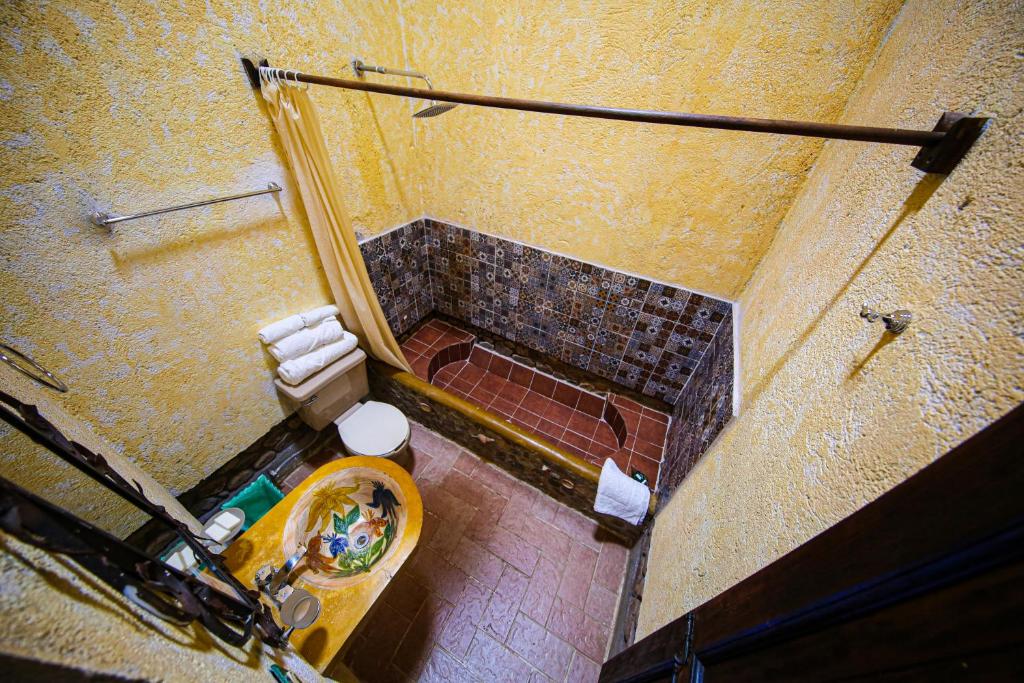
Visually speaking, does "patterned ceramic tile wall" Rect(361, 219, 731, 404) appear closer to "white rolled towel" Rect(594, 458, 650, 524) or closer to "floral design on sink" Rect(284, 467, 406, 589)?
"white rolled towel" Rect(594, 458, 650, 524)

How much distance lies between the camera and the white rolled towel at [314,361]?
1.68 meters

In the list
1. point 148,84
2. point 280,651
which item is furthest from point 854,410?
point 148,84

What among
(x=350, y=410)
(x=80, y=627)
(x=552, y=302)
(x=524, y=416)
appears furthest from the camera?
(x=524, y=416)

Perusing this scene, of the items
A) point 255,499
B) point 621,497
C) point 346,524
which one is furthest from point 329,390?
point 621,497

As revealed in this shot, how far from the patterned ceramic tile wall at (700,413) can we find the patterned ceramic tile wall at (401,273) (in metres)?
2.02

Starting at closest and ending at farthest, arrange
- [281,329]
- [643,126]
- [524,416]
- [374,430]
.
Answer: [643,126]
[281,329]
[374,430]
[524,416]

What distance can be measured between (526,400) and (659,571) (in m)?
1.34

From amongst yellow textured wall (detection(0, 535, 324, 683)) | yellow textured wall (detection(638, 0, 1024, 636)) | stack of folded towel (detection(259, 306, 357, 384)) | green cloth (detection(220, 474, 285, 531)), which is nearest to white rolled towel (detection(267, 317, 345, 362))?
stack of folded towel (detection(259, 306, 357, 384))

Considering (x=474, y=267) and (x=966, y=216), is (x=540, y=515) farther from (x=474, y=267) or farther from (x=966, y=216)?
(x=966, y=216)

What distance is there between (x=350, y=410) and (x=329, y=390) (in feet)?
0.79

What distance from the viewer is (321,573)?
1.18 meters

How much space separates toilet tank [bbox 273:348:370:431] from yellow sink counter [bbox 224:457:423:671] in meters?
0.55

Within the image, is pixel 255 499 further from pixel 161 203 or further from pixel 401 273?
pixel 401 273

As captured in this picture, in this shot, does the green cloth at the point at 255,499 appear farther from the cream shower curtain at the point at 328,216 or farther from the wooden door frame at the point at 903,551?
the wooden door frame at the point at 903,551
